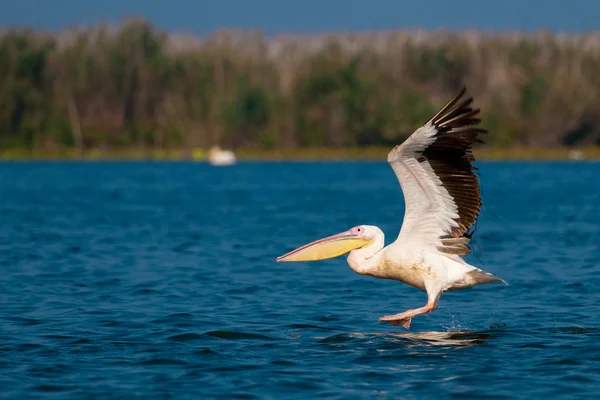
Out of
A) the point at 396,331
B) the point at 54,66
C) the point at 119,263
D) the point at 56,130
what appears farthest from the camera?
the point at 54,66

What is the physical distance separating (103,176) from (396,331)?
96.3ft

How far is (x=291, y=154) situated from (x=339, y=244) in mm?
40333

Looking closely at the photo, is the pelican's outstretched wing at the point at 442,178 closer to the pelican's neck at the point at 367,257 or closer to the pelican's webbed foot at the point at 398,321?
the pelican's neck at the point at 367,257

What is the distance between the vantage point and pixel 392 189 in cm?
2972

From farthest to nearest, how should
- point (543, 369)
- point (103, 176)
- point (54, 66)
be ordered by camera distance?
point (54, 66) → point (103, 176) → point (543, 369)

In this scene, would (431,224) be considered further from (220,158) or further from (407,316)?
(220,158)

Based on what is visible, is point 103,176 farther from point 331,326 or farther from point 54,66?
point 331,326

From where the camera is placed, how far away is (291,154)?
48.9 meters

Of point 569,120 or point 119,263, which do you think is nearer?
point 119,263

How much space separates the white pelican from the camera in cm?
772

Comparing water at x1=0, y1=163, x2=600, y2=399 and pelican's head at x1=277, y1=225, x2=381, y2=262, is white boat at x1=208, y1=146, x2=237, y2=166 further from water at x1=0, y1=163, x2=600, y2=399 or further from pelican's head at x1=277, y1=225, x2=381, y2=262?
pelican's head at x1=277, y1=225, x2=381, y2=262

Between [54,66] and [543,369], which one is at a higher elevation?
[54,66]

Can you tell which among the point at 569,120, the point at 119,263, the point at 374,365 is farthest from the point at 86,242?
the point at 569,120

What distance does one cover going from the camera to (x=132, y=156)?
4947 cm
